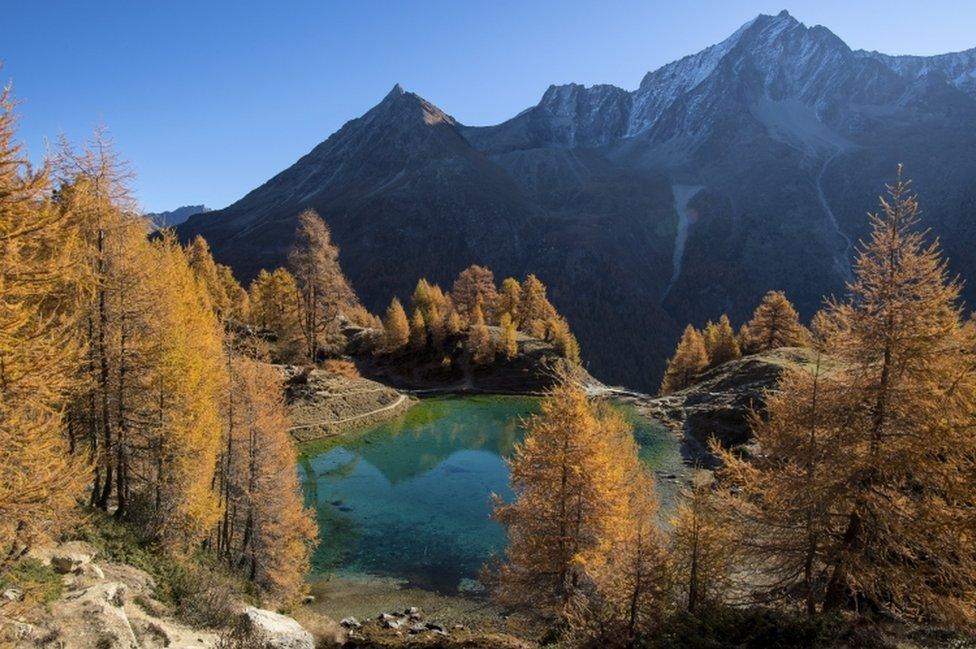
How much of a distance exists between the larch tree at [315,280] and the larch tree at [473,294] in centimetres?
3950

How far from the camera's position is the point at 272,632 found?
13438 millimetres

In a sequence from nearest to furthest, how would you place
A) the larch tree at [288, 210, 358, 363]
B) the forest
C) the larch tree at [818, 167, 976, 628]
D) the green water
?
1. the forest
2. the larch tree at [818, 167, 976, 628]
3. the green water
4. the larch tree at [288, 210, 358, 363]

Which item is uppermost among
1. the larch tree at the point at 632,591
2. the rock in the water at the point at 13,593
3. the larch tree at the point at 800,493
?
the larch tree at the point at 800,493

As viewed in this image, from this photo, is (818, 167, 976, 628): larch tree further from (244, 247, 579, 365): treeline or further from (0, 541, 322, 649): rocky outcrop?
(244, 247, 579, 365): treeline

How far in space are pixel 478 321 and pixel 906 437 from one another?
2772 inches

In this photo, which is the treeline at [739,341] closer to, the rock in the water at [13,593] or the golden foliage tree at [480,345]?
the golden foliage tree at [480,345]

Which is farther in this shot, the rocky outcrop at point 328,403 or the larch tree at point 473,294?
the larch tree at point 473,294

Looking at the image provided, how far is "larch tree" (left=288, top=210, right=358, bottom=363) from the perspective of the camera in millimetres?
48219

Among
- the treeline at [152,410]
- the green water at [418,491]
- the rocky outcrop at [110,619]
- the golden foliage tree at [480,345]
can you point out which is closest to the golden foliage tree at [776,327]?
the green water at [418,491]

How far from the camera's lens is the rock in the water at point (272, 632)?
509 inches

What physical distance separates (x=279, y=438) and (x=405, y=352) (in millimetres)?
58460

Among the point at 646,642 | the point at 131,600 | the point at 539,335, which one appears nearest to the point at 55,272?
the point at 131,600

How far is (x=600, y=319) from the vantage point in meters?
189

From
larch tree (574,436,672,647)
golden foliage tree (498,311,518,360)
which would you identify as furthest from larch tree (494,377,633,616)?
golden foliage tree (498,311,518,360)
